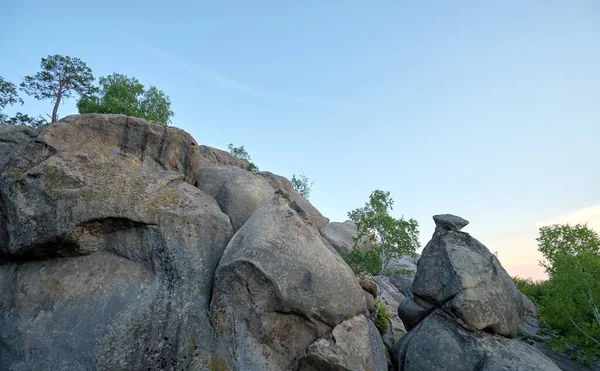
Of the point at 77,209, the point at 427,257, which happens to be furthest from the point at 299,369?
the point at 77,209

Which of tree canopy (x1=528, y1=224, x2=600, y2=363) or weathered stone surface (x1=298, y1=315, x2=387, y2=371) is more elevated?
tree canopy (x1=528, y1=224, x2=600, y2=363)

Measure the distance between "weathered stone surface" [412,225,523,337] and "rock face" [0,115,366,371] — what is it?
525 centimetres

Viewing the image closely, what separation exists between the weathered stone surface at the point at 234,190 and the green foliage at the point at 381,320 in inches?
418

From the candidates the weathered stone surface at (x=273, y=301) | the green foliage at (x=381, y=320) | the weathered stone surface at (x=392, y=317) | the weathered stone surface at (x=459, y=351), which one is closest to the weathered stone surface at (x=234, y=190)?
the weathered stone surface at (x=273, y=301)

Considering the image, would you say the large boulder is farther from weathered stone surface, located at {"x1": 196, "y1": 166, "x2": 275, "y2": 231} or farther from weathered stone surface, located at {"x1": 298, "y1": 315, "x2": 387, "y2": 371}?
weathered stone surface, located at {"x1": 298, "y1": 315, "x2": 387, "y2": 371}

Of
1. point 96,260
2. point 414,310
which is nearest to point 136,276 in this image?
point 96,260

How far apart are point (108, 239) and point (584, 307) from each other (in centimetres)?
2782

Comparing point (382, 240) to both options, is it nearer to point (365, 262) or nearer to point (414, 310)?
point (365, 262)

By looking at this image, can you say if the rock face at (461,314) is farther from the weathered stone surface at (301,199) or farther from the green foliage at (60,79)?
the green foliage at (60,79)

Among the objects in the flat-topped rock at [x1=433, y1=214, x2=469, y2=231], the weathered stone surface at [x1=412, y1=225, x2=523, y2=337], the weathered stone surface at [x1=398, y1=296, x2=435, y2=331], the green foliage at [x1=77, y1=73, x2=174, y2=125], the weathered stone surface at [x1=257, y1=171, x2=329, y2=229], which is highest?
the green foliage at [x1=77, y1=73, x2=174, y2=125]

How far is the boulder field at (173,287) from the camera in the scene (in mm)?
13180

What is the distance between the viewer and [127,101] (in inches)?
1724

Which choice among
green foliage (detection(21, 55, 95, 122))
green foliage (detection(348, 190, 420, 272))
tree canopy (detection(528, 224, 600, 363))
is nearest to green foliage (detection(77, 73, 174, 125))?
green foliage (detection(21, 55, 95, 122))

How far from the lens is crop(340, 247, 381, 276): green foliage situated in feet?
85.0
